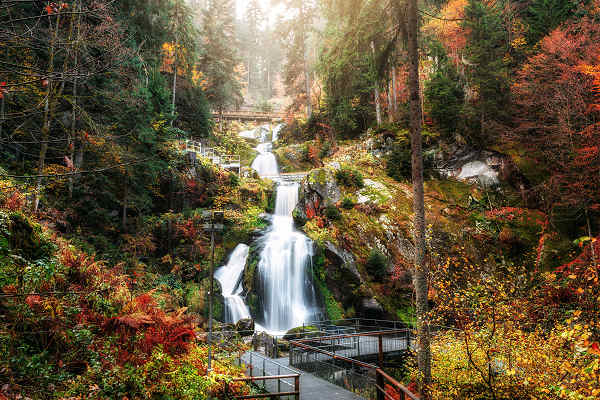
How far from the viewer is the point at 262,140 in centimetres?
4247

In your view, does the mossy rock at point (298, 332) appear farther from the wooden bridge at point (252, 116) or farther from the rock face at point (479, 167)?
the wooden bridge at point (252, 116)

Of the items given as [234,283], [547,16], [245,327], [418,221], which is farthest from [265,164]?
[418,221]

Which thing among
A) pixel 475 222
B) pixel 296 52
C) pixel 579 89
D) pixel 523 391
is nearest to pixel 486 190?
pixel 475 222

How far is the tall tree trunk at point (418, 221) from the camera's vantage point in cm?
643

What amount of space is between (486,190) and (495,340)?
1546cm

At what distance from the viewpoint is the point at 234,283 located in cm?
1733

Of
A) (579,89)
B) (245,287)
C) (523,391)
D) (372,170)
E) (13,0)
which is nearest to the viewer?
(13,0)

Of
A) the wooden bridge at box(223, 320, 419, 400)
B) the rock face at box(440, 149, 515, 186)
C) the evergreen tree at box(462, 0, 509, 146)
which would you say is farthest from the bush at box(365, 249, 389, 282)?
the evergreen tree at box(462, 0, 509, 146)

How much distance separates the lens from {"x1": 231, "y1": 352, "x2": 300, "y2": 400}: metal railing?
6.66 meters

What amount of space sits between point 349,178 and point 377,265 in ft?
20.4

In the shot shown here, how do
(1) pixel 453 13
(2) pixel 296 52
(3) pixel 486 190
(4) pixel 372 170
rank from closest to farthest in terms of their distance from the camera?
1. (3) pixel 486 190
2. (4) pixel 372 170
3. (1) pixel 453 13
4. (2) pixel 296 52

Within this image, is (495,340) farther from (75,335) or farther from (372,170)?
(372,170)

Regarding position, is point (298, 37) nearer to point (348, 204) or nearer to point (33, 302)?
point (348, 204)

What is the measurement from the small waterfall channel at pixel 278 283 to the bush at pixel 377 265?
3.58 meters
